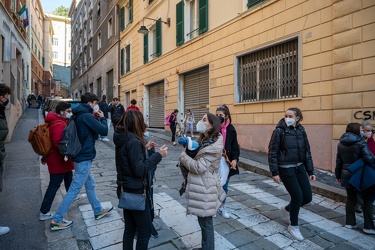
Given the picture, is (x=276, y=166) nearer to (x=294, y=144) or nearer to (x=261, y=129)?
(x=294, y=144)

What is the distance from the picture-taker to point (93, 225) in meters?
3.87

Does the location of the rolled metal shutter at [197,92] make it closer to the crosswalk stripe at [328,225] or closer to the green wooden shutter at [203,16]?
the green wooden shutter at [203,16]

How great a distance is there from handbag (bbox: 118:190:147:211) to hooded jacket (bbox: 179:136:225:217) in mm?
537

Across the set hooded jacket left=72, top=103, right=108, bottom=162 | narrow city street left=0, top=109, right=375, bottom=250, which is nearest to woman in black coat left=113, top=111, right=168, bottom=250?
narrow city street left=0, top=109, right=375, bottom=250

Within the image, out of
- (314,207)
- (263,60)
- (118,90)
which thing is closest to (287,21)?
(263,60)

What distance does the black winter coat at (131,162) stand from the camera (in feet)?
8.48

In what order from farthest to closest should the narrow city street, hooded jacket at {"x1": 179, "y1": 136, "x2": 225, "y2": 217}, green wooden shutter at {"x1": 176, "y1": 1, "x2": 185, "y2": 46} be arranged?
green wooden shutter at {"x1": 176, "y1": 1, "x2": 185, "y2": 46}, the narrow city street, hooded jacket at {"x1": 179, "y1": 136, "x2": 225, "y2": 217}

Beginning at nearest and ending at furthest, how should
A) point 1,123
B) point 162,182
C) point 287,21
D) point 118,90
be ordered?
point 1,123, point 162,182, point 287,21, point 118,90

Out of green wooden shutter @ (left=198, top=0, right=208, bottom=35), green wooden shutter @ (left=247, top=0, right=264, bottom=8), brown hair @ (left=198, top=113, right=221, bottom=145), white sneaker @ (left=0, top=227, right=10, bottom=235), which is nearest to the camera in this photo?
brown hair @ (left=198, top=113, right=221, bottom=145)

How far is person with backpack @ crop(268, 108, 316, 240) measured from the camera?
369 centimetres

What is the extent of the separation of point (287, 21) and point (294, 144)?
5.51m

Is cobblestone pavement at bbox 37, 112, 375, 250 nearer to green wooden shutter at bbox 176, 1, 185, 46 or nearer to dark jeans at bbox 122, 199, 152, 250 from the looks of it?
dark jeans at bbox 122, 199, 152, 250

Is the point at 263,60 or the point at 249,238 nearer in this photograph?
the point at 249,238

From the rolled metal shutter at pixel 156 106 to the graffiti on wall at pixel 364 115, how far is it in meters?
10.7
